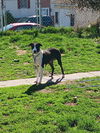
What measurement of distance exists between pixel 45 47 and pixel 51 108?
749 centimetres

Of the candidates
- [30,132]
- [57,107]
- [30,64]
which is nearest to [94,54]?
[30,64]

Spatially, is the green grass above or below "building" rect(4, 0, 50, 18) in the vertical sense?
below

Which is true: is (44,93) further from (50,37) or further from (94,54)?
(50,37)

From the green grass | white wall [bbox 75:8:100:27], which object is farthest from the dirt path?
white wall [bbox 75:8:100:27]

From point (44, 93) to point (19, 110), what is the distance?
4.71 feet

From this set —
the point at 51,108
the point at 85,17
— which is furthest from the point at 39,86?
the point at 85,17

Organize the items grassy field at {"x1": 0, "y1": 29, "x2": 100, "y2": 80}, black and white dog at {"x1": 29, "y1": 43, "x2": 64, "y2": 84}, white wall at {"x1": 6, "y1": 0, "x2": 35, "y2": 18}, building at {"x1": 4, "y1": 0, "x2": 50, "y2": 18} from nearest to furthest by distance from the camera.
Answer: black and white dog at {"x1": 29, "y1": 43, "x2": 64, "y2": 84}, grassy field at {"x1": 0, "y1": 29, "x2": 100, "y2": 80}, white wall at {"x1": 6, "y1": 0, "x2": 35, "y2": 18}, building at {"x1": 4, "y1": 0, "x2": 50, "y2": 18}

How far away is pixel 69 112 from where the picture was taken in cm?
673

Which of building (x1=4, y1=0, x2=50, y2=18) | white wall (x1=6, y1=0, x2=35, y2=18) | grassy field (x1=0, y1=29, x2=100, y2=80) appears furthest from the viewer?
building (x1=4, y1=0, x2=50, y2=18)

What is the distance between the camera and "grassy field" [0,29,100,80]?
36.4 ft

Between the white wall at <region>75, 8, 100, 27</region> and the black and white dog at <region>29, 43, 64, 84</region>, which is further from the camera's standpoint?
the white wall at <region>75, 8, 100, 27</region>

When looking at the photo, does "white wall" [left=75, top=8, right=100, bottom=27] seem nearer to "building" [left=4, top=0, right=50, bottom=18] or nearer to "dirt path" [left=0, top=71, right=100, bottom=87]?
"dirt path" [left=0, top=71, right=100, bottom=87]

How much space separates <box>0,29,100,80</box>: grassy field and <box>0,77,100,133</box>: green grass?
2020 mm

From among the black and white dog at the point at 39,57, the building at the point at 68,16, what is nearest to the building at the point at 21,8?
the building at the point at 68,16
